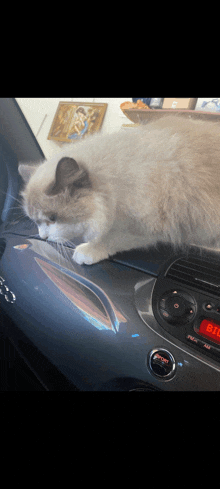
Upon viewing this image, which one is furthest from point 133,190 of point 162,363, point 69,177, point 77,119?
point 162,363

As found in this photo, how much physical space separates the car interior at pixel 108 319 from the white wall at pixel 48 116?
27mm

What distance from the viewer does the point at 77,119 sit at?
80cm

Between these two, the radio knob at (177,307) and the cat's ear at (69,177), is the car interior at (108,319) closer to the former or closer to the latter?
the radio knob at (177,307)

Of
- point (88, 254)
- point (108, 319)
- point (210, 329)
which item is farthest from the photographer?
point (88, 254)

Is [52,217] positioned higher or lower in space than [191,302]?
higher

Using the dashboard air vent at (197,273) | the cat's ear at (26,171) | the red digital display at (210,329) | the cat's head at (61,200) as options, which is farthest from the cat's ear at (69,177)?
the red digital display at (210,329)

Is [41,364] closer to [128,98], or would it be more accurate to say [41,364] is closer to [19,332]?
[19,332]

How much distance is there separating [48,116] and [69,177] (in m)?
0.25

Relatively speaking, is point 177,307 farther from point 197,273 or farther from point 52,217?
point 52,217

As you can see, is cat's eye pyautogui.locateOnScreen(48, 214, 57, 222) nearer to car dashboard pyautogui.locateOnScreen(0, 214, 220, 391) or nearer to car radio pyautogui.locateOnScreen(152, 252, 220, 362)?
car dashboard pyautogui.locateOnScreen(0, 214, 220, 391)

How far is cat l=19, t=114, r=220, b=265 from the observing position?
651mm

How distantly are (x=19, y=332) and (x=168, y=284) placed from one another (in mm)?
441

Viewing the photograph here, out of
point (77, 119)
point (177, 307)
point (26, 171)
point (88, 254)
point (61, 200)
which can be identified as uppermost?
point (77, 119)

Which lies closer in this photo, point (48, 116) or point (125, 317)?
point (125, 317)
